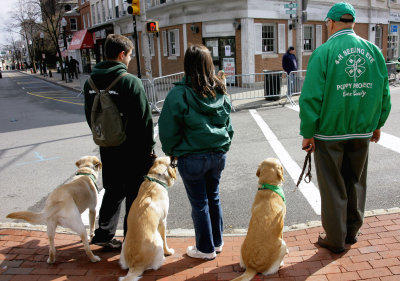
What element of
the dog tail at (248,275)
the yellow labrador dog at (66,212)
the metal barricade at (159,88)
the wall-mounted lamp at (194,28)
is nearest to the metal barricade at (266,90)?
the metal barricade at (159,88)


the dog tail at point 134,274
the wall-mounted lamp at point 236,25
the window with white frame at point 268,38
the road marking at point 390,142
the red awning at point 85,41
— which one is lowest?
the road marking at point 390,142

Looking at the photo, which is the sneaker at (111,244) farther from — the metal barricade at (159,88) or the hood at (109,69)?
the metal barricade at (159,88)

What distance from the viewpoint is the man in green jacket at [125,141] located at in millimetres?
3293

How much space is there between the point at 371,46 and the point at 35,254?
12.7ft

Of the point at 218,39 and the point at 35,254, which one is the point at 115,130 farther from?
the point at 218,39

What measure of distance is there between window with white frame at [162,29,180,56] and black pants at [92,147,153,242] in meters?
19.0

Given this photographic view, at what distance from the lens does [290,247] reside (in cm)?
355

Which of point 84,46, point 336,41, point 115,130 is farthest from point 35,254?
point 84,46

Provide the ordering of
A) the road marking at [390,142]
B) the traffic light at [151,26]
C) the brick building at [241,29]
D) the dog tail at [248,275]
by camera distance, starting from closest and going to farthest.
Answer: the dog tail at [248,275], the road marking at [390,142], the traffic light at [151,26], the brick building at [241,29]

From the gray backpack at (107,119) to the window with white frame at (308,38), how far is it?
20.0 metres

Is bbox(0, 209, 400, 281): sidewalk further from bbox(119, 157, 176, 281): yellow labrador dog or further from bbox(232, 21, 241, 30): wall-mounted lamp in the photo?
bbox(232, 21, 241, 30): wall-mounted lamp

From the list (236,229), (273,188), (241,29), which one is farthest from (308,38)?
(273,188)

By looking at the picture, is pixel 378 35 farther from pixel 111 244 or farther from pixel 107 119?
pixel 111 244

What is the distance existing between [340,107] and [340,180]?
0.67 m
